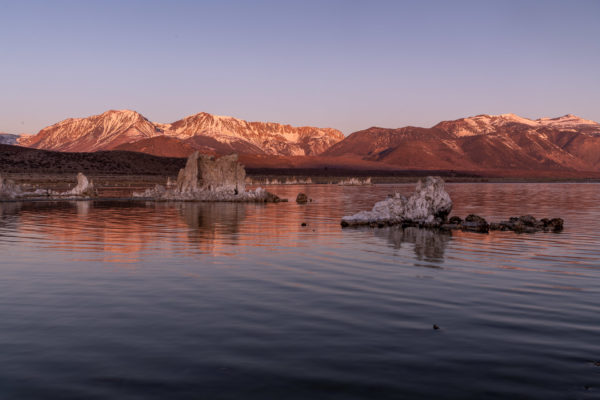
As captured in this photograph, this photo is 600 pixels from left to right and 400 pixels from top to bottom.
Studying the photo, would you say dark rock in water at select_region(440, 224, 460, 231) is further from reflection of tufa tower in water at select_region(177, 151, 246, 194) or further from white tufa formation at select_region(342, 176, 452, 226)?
reflection of tufa tower in water at select_region(177, 151, 246, 194)

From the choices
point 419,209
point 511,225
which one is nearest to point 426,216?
point 419,209

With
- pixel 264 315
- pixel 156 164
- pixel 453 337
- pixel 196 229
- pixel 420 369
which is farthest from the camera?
pixel 156 164

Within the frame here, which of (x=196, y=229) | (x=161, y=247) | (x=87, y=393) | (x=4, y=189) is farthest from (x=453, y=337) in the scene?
(x=4, y=189)

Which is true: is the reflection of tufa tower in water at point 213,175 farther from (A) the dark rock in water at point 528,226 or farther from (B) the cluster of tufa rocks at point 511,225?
(A) the dark rock in water at point 528,226

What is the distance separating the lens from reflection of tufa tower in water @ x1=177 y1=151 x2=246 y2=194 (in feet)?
201

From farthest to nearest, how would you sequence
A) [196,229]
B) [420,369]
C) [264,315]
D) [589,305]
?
[196,229]
[589,305]
[264,315]
[420,369]

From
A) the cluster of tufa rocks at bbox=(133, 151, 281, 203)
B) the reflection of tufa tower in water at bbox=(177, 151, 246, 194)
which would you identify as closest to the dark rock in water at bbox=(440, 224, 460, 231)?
the cluster of tufa rocks at bbox=(133, 151, 281, 203)

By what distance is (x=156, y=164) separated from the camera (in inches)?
6752

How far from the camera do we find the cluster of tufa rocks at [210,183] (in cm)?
6025

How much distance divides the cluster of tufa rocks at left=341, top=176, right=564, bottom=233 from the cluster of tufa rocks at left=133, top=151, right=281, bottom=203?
2713 centimetres

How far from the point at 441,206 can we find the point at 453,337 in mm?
23962

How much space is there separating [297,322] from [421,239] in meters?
15.9

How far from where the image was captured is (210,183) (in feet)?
204

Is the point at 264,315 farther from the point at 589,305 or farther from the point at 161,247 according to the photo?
the point at 161,247
